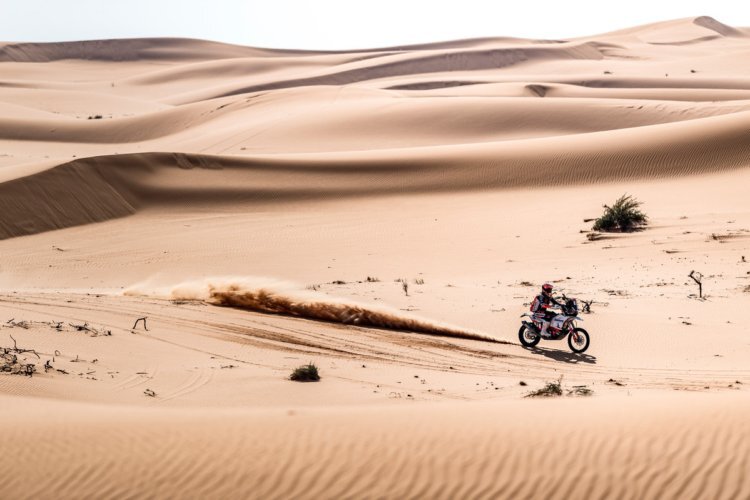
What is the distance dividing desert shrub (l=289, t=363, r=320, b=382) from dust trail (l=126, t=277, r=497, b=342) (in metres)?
3.10

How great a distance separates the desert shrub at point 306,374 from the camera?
9000 millimetres

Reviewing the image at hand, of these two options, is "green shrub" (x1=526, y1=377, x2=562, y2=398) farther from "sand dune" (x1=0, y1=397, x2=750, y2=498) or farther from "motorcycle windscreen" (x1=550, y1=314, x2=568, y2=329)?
"motorcycle windscreen" (x1=550, y1=314, x2=568, y2=329)

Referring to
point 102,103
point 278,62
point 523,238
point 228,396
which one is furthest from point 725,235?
point 278,62

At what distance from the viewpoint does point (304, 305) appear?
41.9 ft

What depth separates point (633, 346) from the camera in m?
11.2

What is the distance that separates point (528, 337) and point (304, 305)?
3274mm

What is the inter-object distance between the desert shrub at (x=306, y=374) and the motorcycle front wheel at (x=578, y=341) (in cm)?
363

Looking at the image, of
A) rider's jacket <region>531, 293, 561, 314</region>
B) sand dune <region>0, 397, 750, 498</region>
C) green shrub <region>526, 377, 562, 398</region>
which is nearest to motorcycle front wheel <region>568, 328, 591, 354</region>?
rider's jacket <region>531, 293, 561, 314</region>

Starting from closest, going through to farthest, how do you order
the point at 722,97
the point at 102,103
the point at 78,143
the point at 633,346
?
the point at 633,346 → the point at 78,143 → the point at 722,97 → the point at 102,103

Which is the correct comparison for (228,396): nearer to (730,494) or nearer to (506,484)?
(506,484)

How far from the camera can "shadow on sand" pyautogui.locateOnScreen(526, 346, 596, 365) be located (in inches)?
424

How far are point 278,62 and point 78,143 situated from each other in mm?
63555

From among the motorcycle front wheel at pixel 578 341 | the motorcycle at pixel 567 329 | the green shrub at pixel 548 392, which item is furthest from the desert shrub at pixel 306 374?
the motorcycle front wheel at pixel 578 341

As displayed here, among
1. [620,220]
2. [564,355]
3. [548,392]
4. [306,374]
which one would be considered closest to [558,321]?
[564,355]
